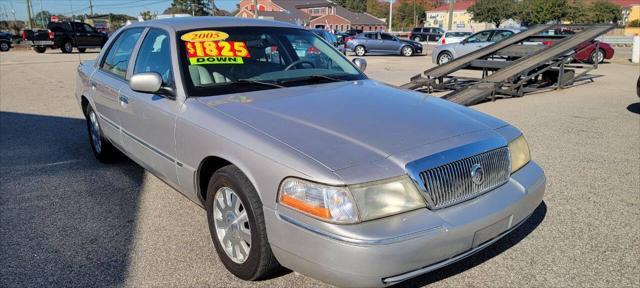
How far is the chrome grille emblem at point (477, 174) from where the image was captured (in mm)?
2473

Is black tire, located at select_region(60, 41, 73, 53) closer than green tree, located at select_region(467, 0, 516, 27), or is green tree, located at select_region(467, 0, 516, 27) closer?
black tire, located at select_region(60, 41, 73, 53)

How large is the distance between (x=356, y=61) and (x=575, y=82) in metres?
10.4

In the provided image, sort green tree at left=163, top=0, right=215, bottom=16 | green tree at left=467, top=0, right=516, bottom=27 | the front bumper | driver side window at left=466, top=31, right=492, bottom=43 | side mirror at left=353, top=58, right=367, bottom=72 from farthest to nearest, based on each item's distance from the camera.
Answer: green tree at left=163, top=0, right=215, bottom=16 → green tree at left=467, top=0, right=516, bottom=27 → driver side window at left=466, top=31, right=492, bottom=43 → side mirror at left=353, top=58, right=367, bottom=72 → the front bumper

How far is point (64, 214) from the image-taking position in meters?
3.87

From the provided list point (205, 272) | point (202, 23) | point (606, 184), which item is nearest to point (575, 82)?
point (606, 184)

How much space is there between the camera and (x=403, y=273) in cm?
220

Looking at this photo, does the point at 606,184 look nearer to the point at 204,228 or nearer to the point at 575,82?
the point at 204,228

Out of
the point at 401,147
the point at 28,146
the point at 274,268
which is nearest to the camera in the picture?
the point at 401,147

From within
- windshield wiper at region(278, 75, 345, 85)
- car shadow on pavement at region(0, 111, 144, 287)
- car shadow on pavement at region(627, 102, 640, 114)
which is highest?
windshield wiper at region(278, 75, 345, 85)

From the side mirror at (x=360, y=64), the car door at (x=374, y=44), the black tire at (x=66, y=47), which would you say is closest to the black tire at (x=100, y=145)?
the side mirror at (x=360, y=64)

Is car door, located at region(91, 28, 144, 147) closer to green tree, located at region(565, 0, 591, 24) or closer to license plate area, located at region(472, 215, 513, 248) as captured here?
license plate area, located at region(472, 215, 513, 248)

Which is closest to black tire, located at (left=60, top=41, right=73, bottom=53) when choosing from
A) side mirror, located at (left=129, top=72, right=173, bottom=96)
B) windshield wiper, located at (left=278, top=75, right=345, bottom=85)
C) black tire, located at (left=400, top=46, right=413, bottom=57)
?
black tire, located at (left=400, top=46, right=413, bottom=57)

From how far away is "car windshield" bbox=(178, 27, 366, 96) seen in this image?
335cm

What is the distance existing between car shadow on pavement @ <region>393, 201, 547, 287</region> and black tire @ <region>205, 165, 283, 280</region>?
0.80m
